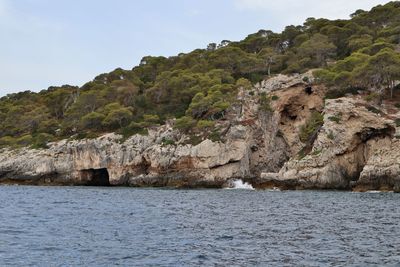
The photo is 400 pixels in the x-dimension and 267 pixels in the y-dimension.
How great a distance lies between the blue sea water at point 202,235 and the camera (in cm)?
1827

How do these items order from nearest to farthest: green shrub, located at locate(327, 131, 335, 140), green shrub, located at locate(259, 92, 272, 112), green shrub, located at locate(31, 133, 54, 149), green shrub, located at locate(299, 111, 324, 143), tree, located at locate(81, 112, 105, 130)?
green shrub, located at locate(327, 131, 335, 140)
green shrub, located at locate(299, 111, 324, 143)
green shrub, located at locate(259, 92, 272, 112)
green shrub, located at locate(31, 133, 54, 149)
tree, located at locate(81, 112, 105, 130)

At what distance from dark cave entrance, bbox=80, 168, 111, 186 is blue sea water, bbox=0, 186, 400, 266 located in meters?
40.6

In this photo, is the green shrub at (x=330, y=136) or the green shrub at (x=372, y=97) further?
the green shrub at (x=372, y=97)

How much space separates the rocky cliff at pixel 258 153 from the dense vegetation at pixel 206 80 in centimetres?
385

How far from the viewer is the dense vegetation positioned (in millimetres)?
72750

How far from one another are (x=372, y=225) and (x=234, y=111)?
48.8 metres

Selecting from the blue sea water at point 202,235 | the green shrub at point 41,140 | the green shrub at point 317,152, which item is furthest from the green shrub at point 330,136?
the green shrub at point 41,140

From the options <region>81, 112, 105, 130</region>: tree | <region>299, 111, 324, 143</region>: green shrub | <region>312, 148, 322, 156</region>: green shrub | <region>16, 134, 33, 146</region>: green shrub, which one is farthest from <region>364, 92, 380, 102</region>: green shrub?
<region>16, 134, 33, 146</region>: green shrub

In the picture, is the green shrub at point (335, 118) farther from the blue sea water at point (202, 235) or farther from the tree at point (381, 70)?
the blue sea water at point (202, 235)

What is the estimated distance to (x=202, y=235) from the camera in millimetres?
23406

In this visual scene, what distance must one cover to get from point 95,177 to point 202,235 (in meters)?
59.4

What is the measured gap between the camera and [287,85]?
74312 mm

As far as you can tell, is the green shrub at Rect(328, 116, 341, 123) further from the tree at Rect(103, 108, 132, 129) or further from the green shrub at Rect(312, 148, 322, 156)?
the tree at Rect(103, 108, 132, 129)

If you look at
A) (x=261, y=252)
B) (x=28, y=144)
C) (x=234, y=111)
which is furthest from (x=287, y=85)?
(x=261, y=252)
